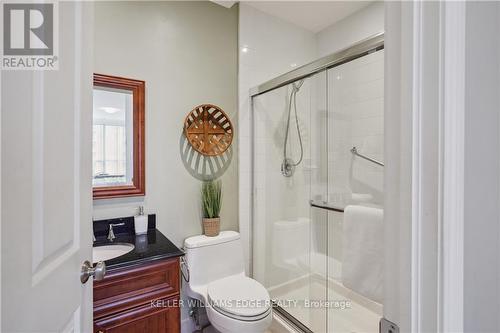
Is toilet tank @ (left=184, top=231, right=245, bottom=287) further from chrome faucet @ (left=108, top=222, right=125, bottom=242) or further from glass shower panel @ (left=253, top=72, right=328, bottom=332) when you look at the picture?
chrome faucet @ (left=108, top=222, right=125, bottom=242)

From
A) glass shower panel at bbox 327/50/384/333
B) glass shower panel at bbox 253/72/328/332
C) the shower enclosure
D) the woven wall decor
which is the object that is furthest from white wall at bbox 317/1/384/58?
the woven wall decor

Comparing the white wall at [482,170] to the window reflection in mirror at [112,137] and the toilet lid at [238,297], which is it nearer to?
the toilet lid at [238,297]

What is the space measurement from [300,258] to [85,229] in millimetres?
1633

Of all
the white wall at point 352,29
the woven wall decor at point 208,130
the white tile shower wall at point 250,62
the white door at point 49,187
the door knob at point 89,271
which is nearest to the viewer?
the white door at point 49,187

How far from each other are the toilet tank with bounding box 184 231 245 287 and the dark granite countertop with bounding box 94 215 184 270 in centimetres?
27

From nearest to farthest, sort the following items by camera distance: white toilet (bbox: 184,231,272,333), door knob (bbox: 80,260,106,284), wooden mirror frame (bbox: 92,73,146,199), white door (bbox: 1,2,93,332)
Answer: white door (bbox: 1,2,93,332) < door knob (bbox: 80,260,106,284) < white toilet (bbox: 184,231,272,333) < wooden mirror frame (bbox: 92,73,146,199)

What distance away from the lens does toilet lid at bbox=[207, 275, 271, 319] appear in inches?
56.8

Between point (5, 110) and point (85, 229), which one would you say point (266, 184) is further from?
point (5, 110)

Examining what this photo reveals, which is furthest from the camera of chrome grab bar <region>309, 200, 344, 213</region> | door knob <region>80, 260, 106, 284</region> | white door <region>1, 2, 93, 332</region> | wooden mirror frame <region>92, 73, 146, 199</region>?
chrome grab bar <region>309, 200, 344, 213</region>

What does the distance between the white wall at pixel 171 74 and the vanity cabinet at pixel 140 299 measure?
53 cm

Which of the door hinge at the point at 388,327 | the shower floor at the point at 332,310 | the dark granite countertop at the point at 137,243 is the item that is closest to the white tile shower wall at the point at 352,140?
the shower floor at the point at 332,310

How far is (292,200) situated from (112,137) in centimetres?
136

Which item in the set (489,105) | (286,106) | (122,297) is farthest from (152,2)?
(489,105)

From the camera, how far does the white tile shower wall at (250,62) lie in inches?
84.1
